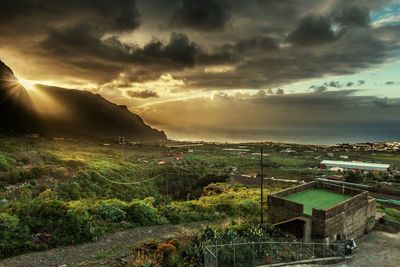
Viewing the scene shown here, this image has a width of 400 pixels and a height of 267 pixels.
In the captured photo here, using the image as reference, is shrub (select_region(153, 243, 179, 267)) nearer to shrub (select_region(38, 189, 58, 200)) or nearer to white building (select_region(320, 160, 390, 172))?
shrub (select_region(38, 189, 58, 200))

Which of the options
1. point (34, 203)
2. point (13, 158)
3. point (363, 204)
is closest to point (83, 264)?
point (34, 203)

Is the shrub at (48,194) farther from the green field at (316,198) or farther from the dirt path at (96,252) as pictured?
the green field at (316,198)

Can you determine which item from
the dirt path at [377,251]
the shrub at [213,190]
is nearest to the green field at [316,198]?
the dirt path at [377,251]

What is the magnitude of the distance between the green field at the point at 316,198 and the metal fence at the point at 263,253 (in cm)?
415

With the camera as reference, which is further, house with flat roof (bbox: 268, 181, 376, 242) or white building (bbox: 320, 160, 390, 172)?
white building (bbox: 320, 160, 390, 172)

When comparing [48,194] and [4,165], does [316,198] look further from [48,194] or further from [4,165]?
[4,165]

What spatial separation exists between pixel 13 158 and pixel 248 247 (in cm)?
4226

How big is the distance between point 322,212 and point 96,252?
→ 15.2 meters

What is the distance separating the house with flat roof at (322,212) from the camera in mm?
23219

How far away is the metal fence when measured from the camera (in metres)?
16.6

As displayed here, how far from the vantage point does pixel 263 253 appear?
18375 mm

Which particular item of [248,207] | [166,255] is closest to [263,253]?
[166,255]

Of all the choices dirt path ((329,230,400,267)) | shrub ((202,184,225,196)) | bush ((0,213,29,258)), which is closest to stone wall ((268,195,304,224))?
dirt path ((329,230,400,267))

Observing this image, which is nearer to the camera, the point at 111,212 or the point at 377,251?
the point at 111,212
